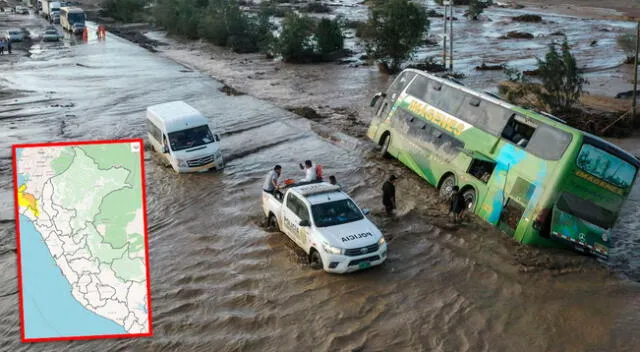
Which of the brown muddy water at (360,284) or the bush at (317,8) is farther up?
the bush at (317,8)

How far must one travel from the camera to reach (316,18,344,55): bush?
1743 inches

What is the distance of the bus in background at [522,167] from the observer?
13.4m

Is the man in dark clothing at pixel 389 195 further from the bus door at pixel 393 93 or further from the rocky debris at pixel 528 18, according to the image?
the rocky debris at pixel 528 18

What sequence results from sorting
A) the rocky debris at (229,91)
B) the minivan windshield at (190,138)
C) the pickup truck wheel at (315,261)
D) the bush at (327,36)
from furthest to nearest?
1. the bush at (327,36)
2. the rocky debris at (229,91)
3. the minivan windshield at (190,138)
4. the pickup truck wheel at (315,261)

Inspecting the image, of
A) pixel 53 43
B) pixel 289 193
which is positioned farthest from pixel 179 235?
pixel 53 43

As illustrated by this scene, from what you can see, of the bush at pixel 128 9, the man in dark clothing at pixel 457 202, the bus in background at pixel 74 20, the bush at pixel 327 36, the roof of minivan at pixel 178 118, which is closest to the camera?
the man in dark clothing at pixel 457 202

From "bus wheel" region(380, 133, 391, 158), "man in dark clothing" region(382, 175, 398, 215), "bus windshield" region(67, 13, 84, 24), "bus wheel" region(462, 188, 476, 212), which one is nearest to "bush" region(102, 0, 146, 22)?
"bus windshield" region(67, 13, 84, 24)

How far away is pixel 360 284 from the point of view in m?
12.5

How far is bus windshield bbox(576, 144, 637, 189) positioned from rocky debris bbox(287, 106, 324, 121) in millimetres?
15582

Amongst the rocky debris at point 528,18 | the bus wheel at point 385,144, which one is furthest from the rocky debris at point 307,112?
the rocky debris at point 528,18

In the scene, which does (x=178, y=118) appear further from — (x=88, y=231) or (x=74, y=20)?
(x=74, y=20)

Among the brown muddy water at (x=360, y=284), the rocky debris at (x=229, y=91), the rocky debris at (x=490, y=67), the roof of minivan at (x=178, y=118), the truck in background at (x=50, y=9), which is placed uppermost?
the truck in background at (x=50, y=9)

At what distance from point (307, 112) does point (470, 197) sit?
13.5 metres

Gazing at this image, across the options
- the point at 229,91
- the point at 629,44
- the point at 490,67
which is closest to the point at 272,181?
the point at 229,91
